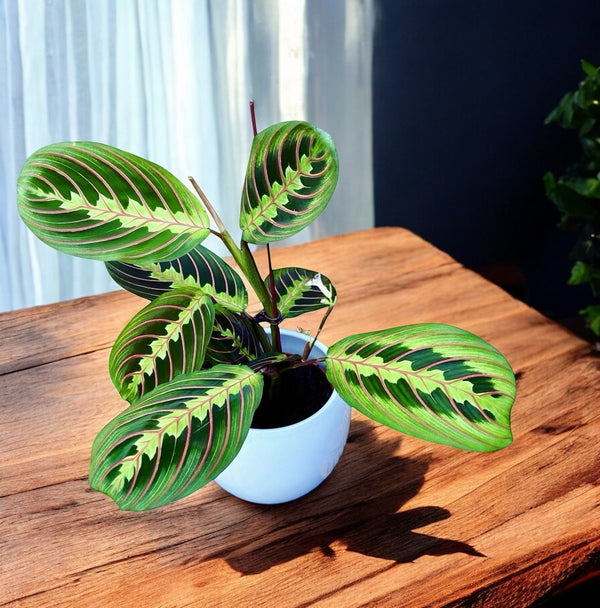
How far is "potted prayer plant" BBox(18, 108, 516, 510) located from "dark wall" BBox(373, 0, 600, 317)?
1.18m

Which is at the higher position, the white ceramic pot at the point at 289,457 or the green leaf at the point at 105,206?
the green leaf at the point at 105,206

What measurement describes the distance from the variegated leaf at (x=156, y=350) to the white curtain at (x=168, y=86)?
3.01 ft

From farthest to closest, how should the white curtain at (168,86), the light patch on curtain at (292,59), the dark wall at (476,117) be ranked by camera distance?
the dark wall at (476,117) < the light patch on curtain at (292,59) < the white curtain at (168,86)

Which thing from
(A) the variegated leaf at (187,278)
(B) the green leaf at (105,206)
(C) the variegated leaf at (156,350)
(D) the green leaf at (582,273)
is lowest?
(D) the green leaf at (582,273)

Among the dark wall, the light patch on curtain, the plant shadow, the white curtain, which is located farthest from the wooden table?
the dark wall

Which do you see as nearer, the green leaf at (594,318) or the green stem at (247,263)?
the green stem at (247,263)

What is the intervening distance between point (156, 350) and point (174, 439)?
0.29 feet

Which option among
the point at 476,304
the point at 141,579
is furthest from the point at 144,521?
the point at 476,304

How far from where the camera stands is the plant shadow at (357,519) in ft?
2.01

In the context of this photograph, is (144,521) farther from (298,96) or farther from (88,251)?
(298,96)

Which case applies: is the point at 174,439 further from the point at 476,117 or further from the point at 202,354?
the point at 476,117

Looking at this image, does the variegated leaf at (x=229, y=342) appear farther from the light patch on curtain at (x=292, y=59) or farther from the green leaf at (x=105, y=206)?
the light patch on curtain at (x=292, y=59)

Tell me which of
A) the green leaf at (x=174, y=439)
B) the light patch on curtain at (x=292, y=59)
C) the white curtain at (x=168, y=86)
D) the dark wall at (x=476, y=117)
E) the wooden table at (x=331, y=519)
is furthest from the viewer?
the dark wall at (x=476, y=117)

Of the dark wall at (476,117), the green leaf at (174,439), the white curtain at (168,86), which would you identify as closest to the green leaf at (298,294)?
the green leaf at (174,439)
